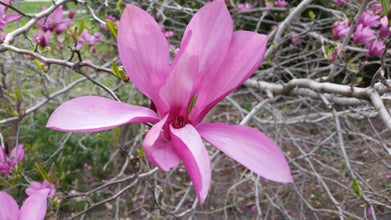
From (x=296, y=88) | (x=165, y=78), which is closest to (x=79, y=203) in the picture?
(x=296, y=88)

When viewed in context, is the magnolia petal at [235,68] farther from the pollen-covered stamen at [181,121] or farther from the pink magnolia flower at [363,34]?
the pink magnolia flower at [363,34]

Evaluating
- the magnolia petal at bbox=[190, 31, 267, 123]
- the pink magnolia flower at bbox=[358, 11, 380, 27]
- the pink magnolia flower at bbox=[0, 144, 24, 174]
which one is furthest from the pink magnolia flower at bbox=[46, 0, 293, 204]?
the pink magnolia flower at bbox=[358, 11, 380, 27]

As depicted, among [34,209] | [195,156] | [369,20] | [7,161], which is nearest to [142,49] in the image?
[195,156]

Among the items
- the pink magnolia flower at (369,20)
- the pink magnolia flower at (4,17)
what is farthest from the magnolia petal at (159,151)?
the pink magnolia flower at (369,20)

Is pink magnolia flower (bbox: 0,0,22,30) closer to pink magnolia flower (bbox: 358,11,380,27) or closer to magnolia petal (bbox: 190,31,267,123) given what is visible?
magnolia petal (bbox: 190,31,267,123)

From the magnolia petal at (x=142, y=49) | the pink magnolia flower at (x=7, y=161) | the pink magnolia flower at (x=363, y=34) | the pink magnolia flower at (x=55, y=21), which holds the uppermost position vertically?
the magnolia petal at (x=142, y=49)

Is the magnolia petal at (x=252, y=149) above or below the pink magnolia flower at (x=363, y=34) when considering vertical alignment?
above

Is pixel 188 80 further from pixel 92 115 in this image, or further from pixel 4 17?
pixel 4 17
